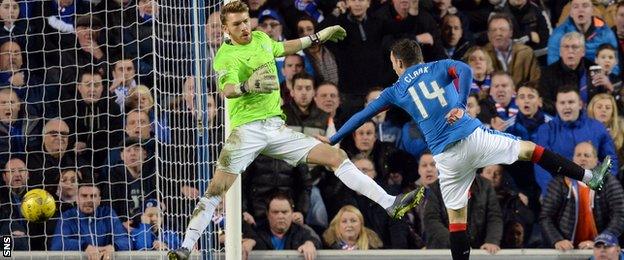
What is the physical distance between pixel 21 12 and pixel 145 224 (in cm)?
260

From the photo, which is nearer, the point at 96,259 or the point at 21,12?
the point at 96,259

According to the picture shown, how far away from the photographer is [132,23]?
1551 cm

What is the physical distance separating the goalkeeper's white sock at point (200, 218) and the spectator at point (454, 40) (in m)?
3.96

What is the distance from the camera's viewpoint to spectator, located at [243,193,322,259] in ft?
49.2

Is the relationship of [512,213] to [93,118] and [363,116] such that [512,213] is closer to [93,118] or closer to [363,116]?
[363,116]

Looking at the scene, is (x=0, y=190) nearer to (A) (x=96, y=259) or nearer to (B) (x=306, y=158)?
(A) (x=96, y=259)

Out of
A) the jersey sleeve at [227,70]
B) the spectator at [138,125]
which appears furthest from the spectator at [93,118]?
the jersey sleeve at [227,70]

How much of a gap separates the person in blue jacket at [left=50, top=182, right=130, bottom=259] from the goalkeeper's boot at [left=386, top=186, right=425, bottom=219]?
9.72 ft

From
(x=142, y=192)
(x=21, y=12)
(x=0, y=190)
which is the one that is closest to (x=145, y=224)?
(x=142, y=192)

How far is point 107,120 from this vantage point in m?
15.5

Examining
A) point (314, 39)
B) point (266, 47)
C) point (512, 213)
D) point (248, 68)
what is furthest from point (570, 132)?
point (248, 68)

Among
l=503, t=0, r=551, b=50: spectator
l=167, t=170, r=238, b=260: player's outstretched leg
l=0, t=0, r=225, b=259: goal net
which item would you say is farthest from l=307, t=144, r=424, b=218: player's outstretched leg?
l=503, t=0, r=551, b=50: spectator

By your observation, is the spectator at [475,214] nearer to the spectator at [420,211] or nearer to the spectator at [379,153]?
the spectator at [420,211]

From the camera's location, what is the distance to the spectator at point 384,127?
15734 mm
